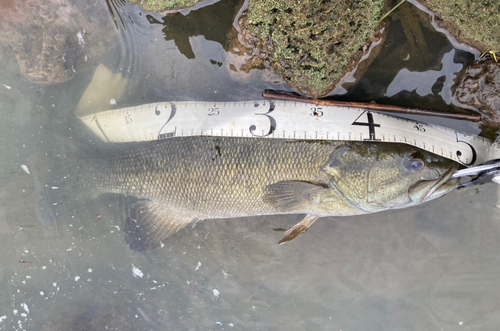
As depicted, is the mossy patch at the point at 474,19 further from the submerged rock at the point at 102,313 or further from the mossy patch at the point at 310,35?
the submerged rock at the point at 102,313

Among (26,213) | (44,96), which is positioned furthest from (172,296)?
(44,96)

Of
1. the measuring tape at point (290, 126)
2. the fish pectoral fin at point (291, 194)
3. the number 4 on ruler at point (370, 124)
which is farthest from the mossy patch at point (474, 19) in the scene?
the fish pectoral fin at point (291, 194)

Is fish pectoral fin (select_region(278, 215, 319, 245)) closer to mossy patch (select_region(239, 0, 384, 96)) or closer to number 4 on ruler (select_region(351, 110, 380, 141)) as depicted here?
number 4 on ruler (select_region(351, 110, 380, 141))

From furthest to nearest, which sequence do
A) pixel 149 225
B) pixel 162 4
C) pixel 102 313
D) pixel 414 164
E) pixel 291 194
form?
pixel 102 313 < pixel 149 225 < pixel 162 4 < pixel 291 194 < pixel 414 164

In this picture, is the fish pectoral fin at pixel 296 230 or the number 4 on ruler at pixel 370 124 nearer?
the number 4 on ruler at pixel 370 124

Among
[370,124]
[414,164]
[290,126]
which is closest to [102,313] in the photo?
[290,126]

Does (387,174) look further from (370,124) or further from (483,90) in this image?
(483,90)
